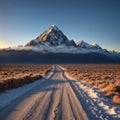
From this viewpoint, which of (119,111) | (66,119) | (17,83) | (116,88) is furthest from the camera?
(17,83)

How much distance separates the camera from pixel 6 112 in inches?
466

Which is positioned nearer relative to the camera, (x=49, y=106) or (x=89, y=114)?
(x=89, y=114)

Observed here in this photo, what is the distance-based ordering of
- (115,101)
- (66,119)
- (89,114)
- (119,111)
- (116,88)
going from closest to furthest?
1. (66,119)
2. (89,114)
3. (119,111)
4. (115,101)
5. (116,88)

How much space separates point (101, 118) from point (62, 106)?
10.2 feet

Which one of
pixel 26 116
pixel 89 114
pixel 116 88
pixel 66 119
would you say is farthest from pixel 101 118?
pixel 116 88

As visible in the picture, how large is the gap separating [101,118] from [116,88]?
10011mm

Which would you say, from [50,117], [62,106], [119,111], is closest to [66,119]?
[50,117]

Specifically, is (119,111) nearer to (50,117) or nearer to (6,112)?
(50,117)

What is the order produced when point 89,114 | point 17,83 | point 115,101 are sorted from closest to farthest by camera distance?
1. point 89,114
2. point 115,101
3. point 17,83

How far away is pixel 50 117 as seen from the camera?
1079 centimetres

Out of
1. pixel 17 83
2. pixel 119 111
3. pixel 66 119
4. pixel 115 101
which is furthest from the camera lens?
pixel 17 83

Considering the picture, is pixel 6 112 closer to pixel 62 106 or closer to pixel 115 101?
pixel 62 106

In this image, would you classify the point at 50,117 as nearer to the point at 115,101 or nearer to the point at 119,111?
the point at 119,111

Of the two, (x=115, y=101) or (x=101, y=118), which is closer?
(x=101, y=118)
